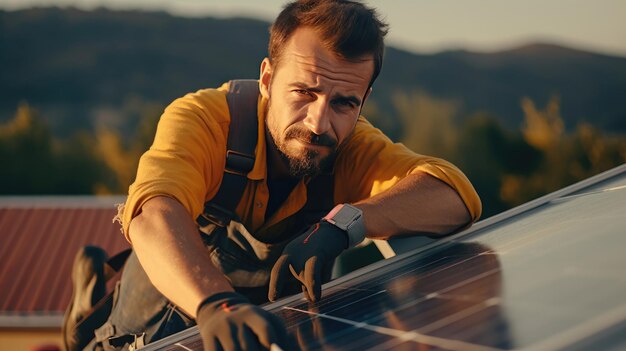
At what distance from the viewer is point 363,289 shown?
246cm

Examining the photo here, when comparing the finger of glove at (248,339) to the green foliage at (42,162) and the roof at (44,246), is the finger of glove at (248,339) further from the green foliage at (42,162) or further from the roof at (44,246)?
the green foliage at (42,162)

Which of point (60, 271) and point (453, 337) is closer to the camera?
point (453, 337)

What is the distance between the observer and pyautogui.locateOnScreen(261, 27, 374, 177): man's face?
2963 millimetres

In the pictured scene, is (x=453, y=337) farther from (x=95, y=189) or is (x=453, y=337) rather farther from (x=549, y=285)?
(x=95, y=189)

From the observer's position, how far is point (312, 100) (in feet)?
9.87

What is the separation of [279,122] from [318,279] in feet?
2.91

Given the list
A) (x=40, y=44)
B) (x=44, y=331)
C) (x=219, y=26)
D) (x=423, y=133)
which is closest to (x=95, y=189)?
(x=423, y=133)

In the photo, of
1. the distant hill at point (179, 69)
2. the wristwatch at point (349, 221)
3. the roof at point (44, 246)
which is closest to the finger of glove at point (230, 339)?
the wristwatch at point (349, 221)

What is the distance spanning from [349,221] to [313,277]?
35 centimetres

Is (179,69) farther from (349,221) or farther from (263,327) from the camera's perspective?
(263,327)

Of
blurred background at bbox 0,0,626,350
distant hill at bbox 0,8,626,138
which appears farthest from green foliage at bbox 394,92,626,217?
distant hill at bbox 0,8,626,138

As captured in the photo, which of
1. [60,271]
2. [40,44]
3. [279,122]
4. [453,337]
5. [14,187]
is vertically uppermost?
[453,337]

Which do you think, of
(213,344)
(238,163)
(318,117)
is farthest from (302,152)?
(213,344)

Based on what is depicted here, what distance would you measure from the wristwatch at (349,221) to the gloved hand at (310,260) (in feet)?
0.10
